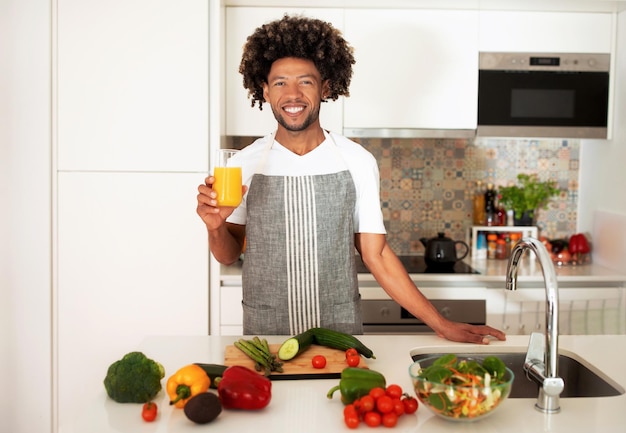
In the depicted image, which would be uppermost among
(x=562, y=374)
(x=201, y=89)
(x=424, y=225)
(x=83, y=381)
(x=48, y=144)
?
(x=201, y=89)

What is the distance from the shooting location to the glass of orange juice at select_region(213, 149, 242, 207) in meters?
1.94

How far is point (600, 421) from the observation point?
1.58 m

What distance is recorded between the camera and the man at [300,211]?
8.10 ft

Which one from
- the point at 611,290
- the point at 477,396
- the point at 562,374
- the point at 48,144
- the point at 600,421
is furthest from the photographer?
the point at 611,290

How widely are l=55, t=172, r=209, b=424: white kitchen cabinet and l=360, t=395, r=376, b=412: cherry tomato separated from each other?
69.3 inches

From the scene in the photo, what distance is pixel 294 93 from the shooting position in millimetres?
2467

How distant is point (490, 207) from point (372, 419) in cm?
253

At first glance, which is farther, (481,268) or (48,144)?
(481,268)

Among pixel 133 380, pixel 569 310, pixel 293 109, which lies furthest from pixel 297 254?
pixel 569 310

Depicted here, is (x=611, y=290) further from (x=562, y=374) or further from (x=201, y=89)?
(x=201, y=89)

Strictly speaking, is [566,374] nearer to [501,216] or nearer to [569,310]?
[569,310]

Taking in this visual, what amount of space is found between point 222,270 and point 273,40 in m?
1.14

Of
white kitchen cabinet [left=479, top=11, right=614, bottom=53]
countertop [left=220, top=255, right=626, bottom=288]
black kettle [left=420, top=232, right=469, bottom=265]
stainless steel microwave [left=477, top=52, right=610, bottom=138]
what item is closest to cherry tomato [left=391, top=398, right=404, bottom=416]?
countertop [left=220, top=255, right=626, bottom=288]

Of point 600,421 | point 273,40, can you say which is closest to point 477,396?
point 600,421
